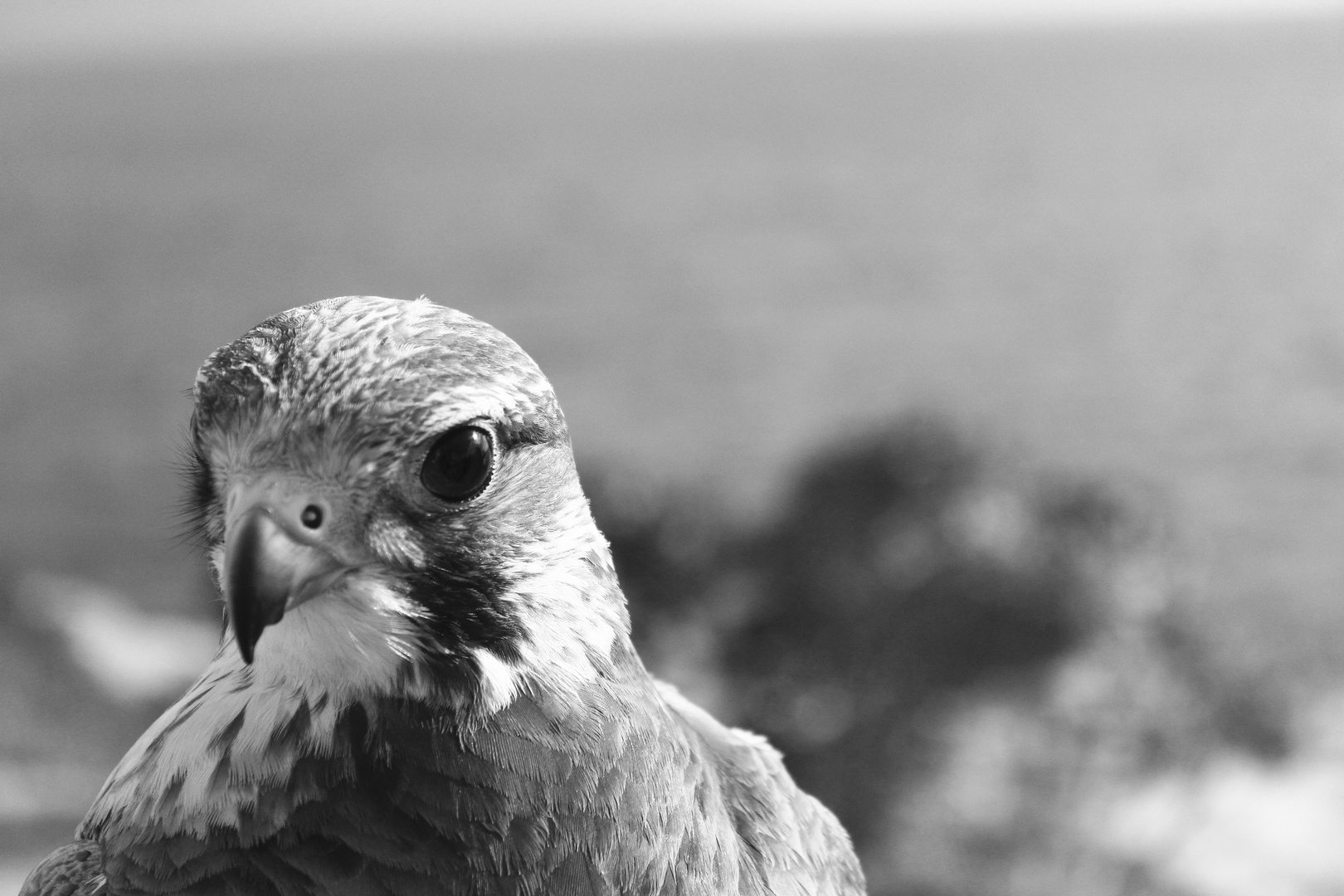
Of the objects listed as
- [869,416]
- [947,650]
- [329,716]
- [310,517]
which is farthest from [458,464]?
[869,416]

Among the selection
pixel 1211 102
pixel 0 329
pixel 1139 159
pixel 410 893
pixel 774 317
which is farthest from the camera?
pixel 1211 102

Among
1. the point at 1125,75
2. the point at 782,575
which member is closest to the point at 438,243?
the point at 782,575

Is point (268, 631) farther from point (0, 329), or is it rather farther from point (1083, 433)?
point (0, 329)

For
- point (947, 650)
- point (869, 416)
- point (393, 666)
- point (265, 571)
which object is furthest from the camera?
point (869, 416)

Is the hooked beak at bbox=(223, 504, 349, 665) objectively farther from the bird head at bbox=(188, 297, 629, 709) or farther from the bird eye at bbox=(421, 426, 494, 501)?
the bird eye at bbox=(421, 426, 494, 501)

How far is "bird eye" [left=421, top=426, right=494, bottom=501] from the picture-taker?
89.0 inches

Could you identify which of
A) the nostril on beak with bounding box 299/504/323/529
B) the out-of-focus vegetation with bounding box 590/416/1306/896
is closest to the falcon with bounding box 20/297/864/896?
the nostril on beak with bounding box 299/504/323/529

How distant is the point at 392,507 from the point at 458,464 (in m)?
0.14

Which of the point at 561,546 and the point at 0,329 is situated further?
the point at 0,329

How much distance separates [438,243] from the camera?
115ft

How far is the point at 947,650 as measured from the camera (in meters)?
7.73

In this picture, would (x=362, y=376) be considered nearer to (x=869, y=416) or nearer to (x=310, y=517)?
(x=310, y=517)

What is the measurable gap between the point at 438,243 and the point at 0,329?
11.1 metres

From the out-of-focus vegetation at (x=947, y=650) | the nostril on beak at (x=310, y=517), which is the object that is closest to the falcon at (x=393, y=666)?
the nostril on beak at (x=310, y=517)
